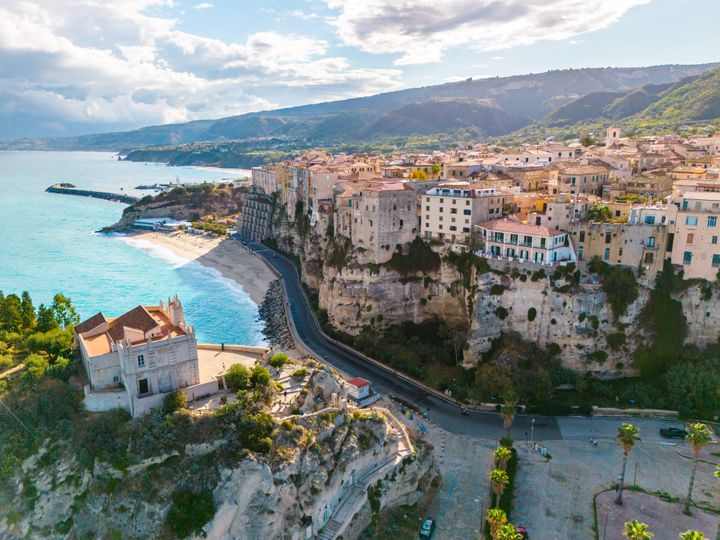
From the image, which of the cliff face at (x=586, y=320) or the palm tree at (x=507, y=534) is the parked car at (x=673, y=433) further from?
the palm tree at (x=507, y=534)

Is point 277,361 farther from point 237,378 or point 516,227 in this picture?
point 516,227

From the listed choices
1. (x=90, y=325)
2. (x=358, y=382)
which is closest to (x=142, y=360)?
(x=90, y=325)

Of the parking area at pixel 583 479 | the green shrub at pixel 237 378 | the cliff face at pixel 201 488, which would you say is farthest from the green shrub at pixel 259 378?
the parking area at pixel 583 479

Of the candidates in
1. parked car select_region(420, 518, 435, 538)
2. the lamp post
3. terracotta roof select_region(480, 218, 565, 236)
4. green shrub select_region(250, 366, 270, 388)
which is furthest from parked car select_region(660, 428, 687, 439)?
green shrub select_region(250, 366, 270, 388)

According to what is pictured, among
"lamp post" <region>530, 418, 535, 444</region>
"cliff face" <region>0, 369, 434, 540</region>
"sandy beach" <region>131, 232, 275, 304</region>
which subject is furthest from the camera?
"sandy beach" <region>131, 232, 275, 304</region>

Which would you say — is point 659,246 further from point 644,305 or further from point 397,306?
point 397,306

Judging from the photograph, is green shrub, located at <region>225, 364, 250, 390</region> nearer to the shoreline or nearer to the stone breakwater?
the stone breakwater
